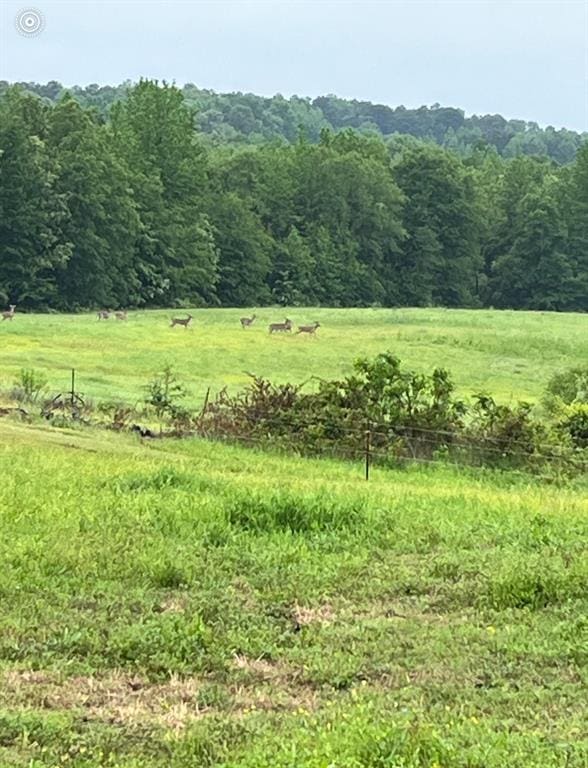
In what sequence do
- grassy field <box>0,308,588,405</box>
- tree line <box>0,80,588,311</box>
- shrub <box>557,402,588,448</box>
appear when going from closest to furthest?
1. shrub <box>557,402,588,448</box>
2. grassy field <box>0,308,588,405</box>
3. tree line <box>0,80,588,311</box>

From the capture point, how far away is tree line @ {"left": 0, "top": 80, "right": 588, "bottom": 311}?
69875 mm

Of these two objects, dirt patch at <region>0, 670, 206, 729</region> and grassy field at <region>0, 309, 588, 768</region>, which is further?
dirt patch at <region>0, 670, 206, 729</region>

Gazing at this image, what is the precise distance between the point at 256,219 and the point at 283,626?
254ft

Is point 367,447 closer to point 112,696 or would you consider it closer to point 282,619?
point 282,619

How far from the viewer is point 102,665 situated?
24.5 feet

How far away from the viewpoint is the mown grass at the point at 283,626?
19.9 feet

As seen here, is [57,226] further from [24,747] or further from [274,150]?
[24,747]

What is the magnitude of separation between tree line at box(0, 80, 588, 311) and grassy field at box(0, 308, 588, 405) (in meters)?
9.98

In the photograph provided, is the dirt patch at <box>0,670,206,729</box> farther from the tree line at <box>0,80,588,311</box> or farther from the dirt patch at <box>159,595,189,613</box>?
the tree line at <box>0,80,588,311</box>

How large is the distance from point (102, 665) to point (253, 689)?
1.07 metres

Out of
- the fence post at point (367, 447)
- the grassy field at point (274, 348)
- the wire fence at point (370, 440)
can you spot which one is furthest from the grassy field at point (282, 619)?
the grassy field at point (274, 348)

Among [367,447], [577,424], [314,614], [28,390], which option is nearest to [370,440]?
[367,447]

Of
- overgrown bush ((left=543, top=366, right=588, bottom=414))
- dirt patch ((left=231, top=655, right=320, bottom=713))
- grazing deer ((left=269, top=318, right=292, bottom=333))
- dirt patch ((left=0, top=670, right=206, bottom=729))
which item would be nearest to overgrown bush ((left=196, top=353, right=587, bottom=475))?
overgrown bush ((left=543, top=366, right=588, bottom=414))

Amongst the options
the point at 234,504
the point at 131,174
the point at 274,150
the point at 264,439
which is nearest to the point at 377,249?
the point at 274,150
